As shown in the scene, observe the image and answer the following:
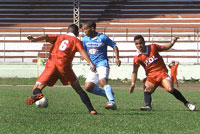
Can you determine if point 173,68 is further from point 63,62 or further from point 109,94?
point 63,62

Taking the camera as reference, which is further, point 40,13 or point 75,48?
point 40,13

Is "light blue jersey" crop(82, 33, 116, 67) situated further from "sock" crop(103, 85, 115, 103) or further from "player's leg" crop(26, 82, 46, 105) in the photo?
"player's leg" crop(26, 82, 46, 105)

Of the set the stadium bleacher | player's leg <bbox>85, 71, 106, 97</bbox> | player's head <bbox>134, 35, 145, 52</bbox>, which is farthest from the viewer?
the stadium bleacher

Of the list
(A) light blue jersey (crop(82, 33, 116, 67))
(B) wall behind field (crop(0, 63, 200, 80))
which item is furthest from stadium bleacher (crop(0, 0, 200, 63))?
(A) light blue jersey (crop(82, 33, 116, 67))

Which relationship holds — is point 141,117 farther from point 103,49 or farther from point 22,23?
point 22,23

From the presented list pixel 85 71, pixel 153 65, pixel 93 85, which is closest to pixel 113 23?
pixel 85 71

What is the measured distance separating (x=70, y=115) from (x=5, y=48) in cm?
2353

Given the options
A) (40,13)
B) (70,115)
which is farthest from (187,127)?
(40,13)

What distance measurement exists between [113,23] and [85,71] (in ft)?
19.4

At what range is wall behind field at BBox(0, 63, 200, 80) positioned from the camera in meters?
30.0

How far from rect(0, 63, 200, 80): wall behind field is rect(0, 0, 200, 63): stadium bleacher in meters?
0.77

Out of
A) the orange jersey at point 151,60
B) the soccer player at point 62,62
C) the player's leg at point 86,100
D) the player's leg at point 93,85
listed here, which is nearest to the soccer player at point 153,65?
the orange jersey at point 151,60

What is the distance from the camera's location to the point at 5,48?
32344 mm

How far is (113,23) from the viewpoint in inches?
1375
